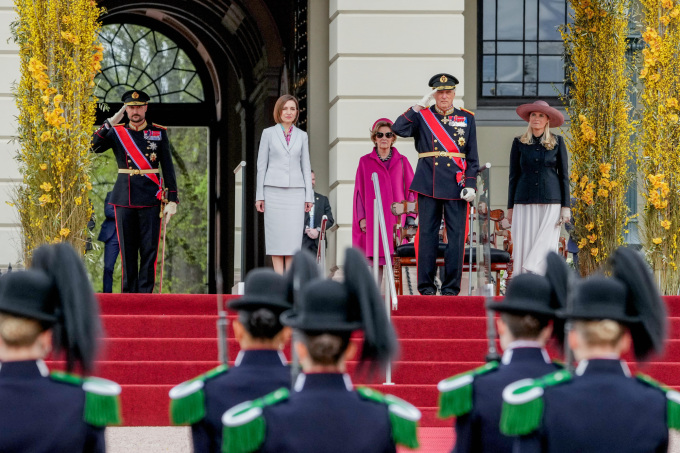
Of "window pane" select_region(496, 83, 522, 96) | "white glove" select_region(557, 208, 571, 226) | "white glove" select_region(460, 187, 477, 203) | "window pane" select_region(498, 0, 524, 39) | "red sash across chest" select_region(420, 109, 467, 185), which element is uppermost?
"window pane" select_region(498, 0, 524, 39)

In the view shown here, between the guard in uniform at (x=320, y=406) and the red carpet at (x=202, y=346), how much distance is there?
14.0 ft

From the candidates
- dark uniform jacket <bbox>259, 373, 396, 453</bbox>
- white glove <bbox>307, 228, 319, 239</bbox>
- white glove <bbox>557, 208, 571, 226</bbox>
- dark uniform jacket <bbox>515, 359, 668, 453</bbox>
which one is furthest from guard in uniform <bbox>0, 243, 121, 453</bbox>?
white glove <bbox>307, 228, 319, 239</bbox>

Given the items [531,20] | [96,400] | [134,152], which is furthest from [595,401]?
[531,20]

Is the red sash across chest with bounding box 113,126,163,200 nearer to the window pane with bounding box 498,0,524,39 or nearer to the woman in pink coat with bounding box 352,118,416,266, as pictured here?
the woman in pink coat with bounding box 352,118,416,266

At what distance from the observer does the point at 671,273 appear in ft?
38.4

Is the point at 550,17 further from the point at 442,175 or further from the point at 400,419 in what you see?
the point at 400,419

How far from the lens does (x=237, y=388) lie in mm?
4309

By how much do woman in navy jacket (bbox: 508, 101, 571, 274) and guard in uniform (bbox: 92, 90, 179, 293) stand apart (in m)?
2.86

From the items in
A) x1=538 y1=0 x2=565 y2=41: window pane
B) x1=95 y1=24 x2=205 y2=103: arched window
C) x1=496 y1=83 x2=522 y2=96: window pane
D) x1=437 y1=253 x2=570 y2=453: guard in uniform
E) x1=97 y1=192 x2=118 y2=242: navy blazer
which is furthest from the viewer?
x1=95 y1=24 x2=205 y2=103: arched window

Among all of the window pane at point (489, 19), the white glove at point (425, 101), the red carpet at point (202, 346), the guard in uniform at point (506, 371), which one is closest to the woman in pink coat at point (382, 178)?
the white glove at point (425, 101)

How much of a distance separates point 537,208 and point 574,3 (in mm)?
2316

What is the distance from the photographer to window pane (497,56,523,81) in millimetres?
15766

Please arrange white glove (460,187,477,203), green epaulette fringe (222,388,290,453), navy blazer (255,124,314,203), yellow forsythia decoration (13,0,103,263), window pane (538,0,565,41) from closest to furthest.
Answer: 1. green epaulette fringe (222,388,290,453)
2. white glove (460,187,477,203)
3. navy blazer (255,124,314,203)
4. yellow forsythia decoration (13,0,103,263)
5. window pane (538,0,565,41)

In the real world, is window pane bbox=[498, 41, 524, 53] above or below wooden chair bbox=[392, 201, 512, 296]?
above
